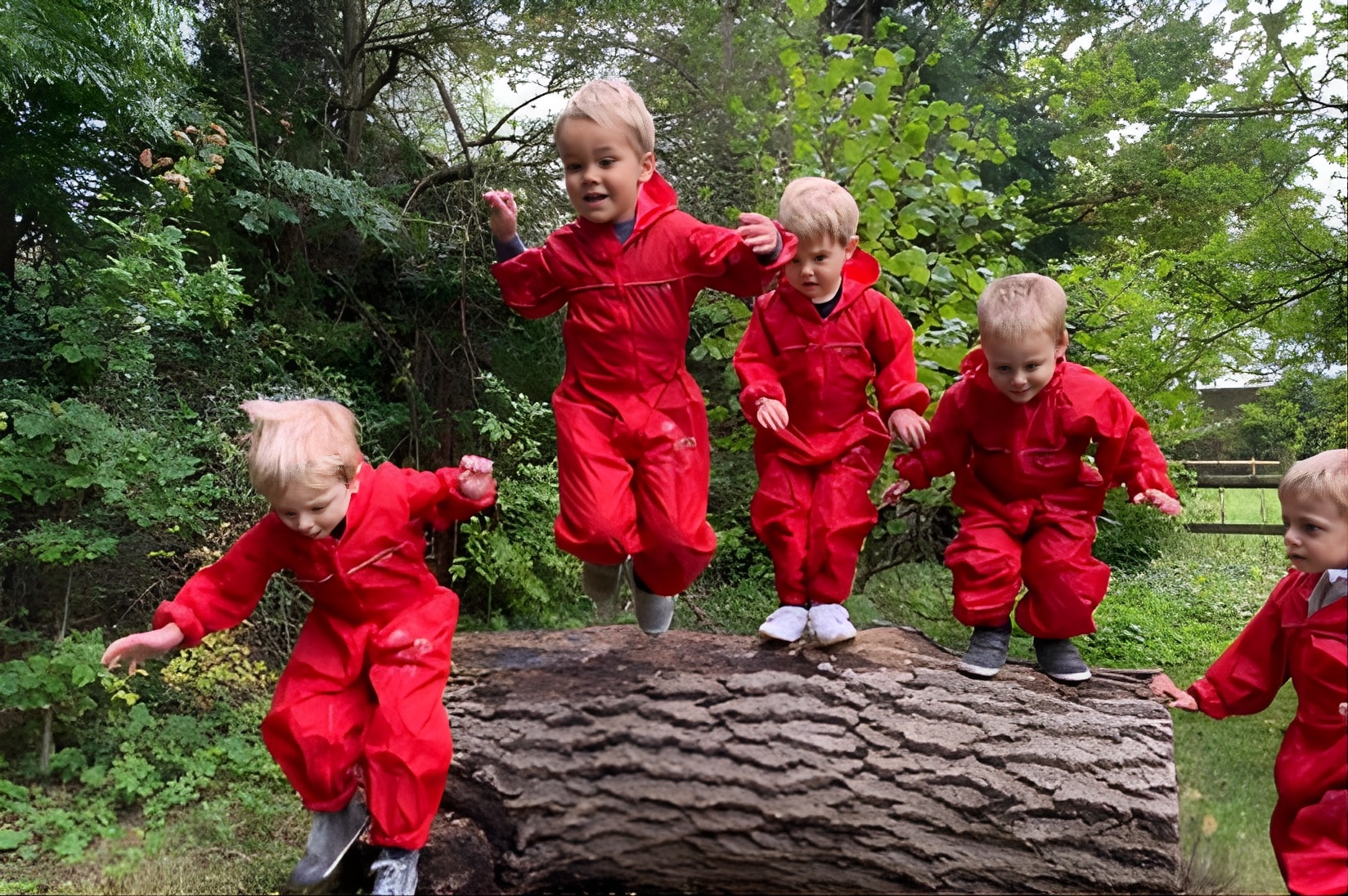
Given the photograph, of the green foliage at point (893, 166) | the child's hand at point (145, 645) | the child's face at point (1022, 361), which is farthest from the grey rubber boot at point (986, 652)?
the child's hand at point (145, 645)

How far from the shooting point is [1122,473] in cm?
342

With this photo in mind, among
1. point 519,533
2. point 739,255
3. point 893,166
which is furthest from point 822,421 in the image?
point 519,533

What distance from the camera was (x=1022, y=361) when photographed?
3.26 metres

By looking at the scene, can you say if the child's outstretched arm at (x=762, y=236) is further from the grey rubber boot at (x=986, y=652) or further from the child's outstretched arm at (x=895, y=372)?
the grey rubber boot at (x=986, y=652)

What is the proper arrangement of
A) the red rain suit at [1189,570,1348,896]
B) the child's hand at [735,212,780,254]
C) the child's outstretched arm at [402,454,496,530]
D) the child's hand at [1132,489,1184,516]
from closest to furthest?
the red rain suit at [1189,570,1348,896] < the child's outstretched arm at [402,454,496,530] < the child's hand at [1132,489,1184,516] < the child's hand at [735,212,780,254]

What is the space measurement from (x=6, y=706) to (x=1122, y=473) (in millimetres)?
4310

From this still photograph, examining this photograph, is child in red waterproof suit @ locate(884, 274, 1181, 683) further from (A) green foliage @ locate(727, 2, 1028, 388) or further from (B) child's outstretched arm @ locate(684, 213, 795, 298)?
(A) green foliage @ locate(727, 2, 1028, 388)

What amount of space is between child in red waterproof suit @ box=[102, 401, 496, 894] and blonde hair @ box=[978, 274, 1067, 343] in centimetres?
173

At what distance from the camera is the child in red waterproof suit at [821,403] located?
3566 mm

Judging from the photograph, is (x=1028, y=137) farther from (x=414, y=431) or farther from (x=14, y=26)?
(x=14, y=26)

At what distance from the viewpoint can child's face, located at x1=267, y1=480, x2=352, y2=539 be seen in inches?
112

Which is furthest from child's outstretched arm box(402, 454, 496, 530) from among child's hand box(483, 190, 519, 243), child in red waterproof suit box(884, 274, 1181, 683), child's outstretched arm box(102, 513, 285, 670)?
child in red waterproof suit box(884, 274, 1181, 683)

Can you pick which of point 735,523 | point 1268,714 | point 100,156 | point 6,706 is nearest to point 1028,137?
point 735,523

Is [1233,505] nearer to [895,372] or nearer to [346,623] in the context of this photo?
[895,372]
